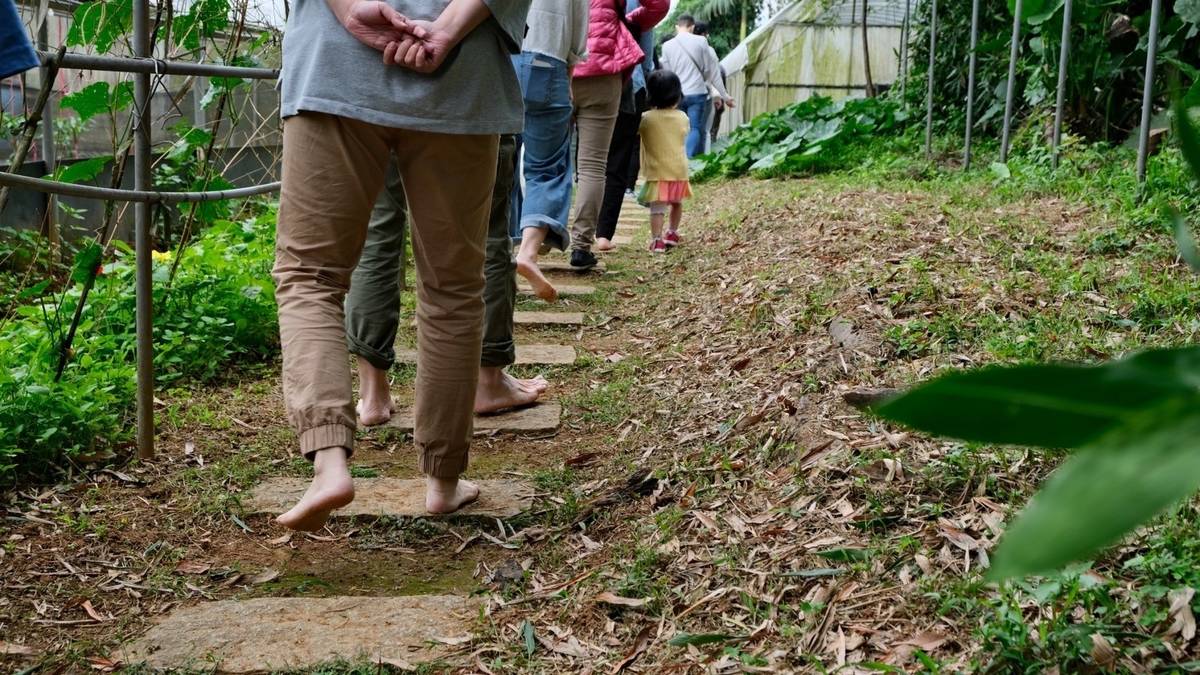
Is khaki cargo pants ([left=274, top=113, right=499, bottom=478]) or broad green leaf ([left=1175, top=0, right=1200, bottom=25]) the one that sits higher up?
broad green leaf ([left=1175, top=0, right=1200, bottom=25])

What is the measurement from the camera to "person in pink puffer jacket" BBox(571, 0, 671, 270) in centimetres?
543

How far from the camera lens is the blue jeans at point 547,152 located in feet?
14.8

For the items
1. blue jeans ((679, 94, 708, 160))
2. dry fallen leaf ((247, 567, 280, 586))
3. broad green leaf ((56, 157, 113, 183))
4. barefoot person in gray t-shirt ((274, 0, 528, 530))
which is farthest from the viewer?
blue jeans ((679, 94, 708, 160))

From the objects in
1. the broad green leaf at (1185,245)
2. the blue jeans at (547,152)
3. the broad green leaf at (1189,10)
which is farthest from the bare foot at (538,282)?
the broad green leaf at (1185,245)

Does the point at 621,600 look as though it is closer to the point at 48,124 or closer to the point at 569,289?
the point at 48,124

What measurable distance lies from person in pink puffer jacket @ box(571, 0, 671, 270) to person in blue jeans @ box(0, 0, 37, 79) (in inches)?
130

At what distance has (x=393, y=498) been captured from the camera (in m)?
2.81

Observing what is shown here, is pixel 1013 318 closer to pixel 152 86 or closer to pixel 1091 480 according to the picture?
pixel 152 86

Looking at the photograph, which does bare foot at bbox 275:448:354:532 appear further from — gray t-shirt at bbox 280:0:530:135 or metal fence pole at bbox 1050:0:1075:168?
metal fence pole at bbox 1050:0:1075:168

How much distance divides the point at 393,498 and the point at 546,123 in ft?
7.59

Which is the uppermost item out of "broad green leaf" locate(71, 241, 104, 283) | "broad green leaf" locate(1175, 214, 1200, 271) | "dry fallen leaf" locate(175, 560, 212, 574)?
"broad green leaf" locate(1175, 214, 1200, 271)

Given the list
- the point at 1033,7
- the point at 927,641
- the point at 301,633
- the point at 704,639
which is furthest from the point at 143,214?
the point at 1033,7

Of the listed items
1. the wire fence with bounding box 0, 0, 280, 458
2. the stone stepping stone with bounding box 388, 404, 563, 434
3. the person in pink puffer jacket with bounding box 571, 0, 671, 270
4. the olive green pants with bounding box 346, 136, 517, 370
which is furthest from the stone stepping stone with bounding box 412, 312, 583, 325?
the wire fence with bounding box 0, 0, 280, 458

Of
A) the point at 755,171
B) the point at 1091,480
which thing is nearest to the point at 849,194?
the point at 755,171
